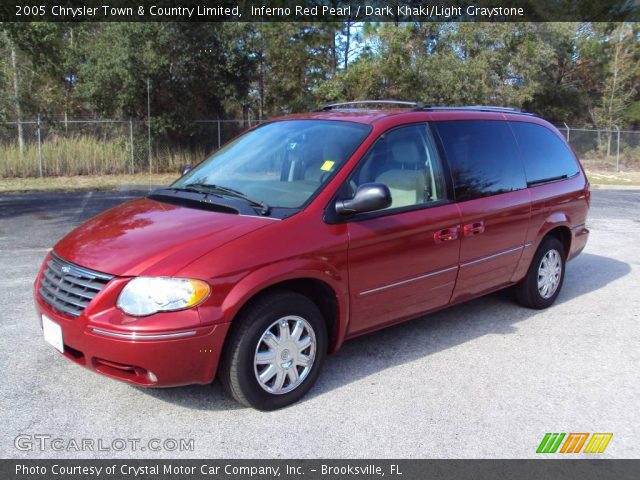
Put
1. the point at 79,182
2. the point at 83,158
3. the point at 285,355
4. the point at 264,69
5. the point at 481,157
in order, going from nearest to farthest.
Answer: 1. the point at 285,355
2. the point at 481,157
3. the point at 79,182
4. the point at 83,158
5. the point at 264,69

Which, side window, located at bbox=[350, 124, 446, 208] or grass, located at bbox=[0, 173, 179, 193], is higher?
side window, located at bbox=[350, 124, 446, 208]

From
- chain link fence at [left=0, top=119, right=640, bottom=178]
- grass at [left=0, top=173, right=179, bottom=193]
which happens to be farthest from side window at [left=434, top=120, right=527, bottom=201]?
chain link fence at [left=0, top=119, right=640, bottom=178]

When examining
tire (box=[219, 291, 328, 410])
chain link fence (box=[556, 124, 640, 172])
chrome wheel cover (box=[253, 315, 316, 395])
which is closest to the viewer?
tire (box=[219, 291, 328, 410])

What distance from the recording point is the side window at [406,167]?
4.10 meters

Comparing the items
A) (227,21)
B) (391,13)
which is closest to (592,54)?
(391,13)

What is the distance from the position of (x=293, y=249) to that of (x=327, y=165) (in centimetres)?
80

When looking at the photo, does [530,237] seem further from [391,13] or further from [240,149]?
[391,13]

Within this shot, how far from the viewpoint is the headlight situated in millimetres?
3146

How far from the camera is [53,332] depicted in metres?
3.51

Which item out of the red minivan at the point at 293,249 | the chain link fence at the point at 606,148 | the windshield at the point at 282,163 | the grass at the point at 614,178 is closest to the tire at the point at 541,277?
the red minivan at the point at 293,249

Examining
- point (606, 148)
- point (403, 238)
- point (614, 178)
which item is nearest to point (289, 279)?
point (403, 238)

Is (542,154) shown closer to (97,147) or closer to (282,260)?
(282,260)

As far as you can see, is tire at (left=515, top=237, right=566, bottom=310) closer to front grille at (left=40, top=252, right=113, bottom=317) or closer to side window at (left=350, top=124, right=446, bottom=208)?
side window at (left=350, top=124, right=446, bottom=208)
